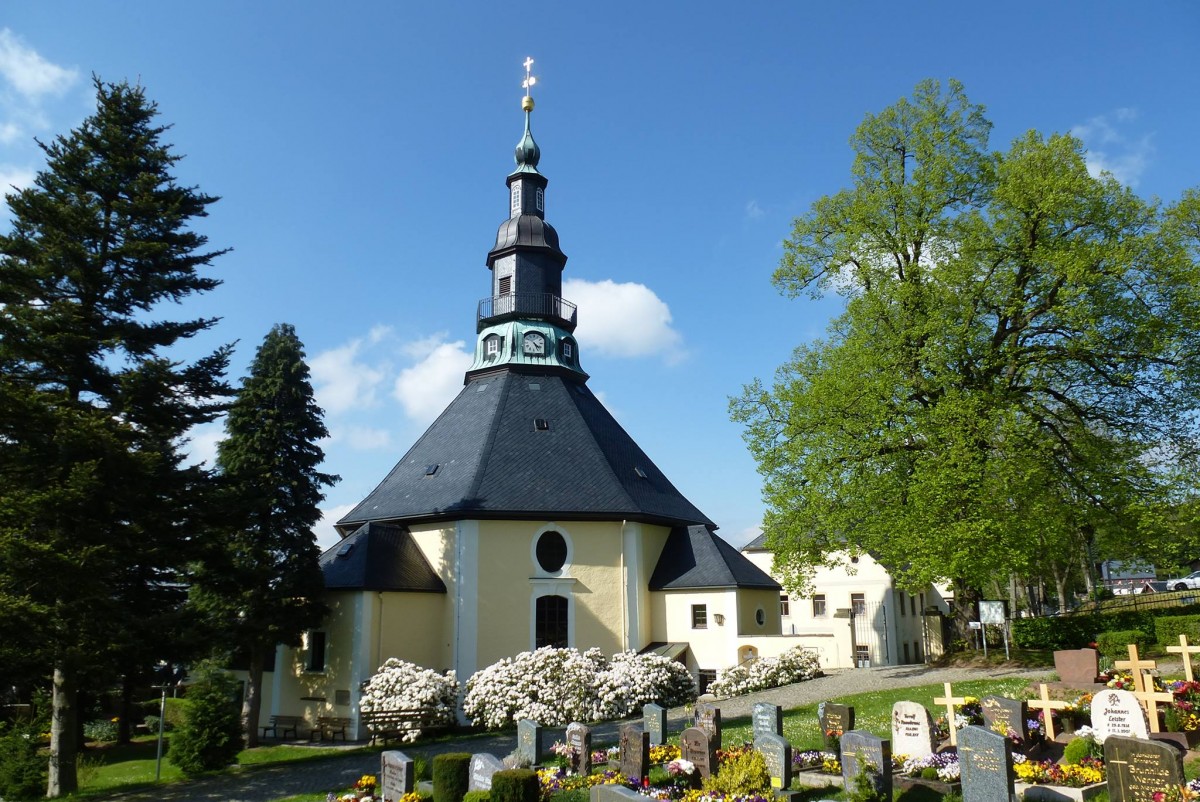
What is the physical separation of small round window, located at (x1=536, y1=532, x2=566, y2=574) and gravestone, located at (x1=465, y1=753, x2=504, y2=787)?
13342 mm

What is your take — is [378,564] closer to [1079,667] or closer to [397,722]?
[397,722]

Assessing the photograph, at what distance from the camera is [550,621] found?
2450 centimetres

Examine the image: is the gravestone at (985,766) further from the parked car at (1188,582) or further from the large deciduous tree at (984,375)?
the parked car at (1188,582)

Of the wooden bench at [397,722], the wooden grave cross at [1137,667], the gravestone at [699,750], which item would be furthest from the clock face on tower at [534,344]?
the wooden grave cross at [1137,667]

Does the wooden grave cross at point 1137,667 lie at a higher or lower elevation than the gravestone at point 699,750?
higher

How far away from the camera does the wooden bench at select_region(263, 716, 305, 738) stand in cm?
2297

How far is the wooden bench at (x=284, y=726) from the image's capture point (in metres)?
23.0

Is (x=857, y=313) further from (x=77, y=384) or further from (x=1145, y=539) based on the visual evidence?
(x=77, y=384)

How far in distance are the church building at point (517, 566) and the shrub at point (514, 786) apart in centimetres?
1338

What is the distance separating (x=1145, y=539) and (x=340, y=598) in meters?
20.0

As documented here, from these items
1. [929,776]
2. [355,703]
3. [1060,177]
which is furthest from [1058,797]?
[355,703]

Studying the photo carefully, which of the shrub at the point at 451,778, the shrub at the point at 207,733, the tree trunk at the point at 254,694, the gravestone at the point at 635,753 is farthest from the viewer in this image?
the tree trunk at the point at 254,694

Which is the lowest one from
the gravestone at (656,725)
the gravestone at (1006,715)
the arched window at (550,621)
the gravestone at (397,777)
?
the gravestone at (397,777)

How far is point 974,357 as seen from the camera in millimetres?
21453
